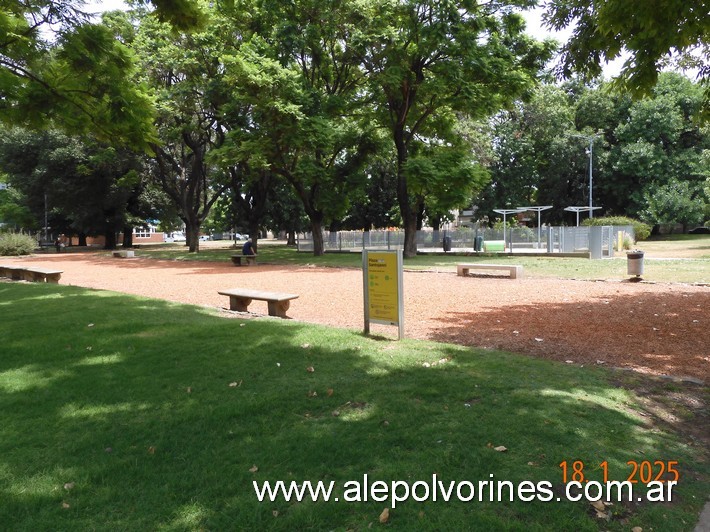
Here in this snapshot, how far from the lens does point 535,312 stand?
32.2 ft

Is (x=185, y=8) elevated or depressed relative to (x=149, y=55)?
depressed

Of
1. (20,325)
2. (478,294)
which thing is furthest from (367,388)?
(478,294)

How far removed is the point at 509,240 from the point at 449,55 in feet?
41.3

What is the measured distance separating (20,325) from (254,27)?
76.6 ft

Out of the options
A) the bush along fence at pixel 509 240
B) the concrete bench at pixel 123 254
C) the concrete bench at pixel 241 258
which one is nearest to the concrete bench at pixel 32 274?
the concrete bench at pixel 241 258

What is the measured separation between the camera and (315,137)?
22.5 m

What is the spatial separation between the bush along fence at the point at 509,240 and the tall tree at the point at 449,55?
23.8ft

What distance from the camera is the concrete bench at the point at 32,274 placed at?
15.5 m

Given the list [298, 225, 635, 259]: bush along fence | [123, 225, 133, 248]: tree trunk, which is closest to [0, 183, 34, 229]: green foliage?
[123, 225, 133, 248]: tree trunk

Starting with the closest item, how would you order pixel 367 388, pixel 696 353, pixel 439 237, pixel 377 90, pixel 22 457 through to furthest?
pixel 22 457
pixel 367 388
pixel 696 353
pixel 377 90
pixel 439 237

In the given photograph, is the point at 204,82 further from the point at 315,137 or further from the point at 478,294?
the point at 478,294

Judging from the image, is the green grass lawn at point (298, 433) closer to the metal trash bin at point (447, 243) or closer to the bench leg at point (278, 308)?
the bench leg at point (278, 308)
